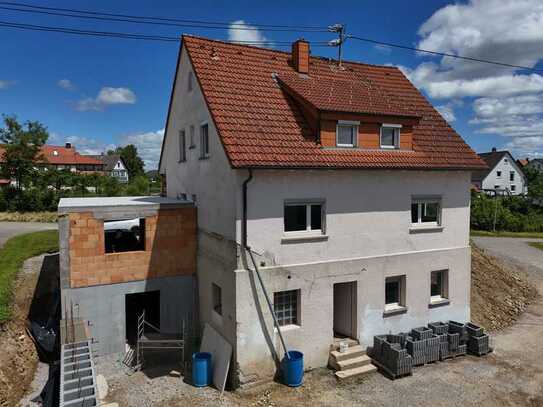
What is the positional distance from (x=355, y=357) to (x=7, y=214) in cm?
3940

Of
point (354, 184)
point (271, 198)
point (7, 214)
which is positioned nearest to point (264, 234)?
point (271, 198)

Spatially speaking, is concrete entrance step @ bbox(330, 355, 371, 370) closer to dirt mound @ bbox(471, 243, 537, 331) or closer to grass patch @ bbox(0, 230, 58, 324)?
dirt mound @ bbox(471, 243, 537, 331)

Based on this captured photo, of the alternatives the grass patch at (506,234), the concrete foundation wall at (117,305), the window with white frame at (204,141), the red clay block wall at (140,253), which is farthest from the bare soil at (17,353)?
the grass patch at (506,234)

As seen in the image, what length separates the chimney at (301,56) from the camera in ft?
52.8

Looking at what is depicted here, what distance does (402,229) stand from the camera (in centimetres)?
1413

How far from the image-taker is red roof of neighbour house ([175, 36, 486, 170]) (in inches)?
483

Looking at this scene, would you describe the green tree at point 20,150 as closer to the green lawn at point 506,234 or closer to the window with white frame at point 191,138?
the window with white frame at point 191,138

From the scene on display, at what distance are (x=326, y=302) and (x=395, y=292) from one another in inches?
125

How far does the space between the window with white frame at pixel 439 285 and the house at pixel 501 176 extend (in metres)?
59.6

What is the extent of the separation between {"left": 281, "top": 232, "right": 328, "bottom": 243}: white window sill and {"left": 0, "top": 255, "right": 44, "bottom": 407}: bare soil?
9165 millimetres

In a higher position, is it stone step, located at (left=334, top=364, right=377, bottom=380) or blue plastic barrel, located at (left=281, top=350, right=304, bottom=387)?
blue plastic barrel, located at (left=281, top=350, right=304, bottom=387)

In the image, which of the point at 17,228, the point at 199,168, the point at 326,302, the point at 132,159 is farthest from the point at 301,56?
the point at 132,159

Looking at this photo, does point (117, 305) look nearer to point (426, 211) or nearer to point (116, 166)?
point (426, 211)

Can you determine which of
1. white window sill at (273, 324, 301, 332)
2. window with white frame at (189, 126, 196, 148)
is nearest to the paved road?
window with white frame at (189, 126, 196, 148)
